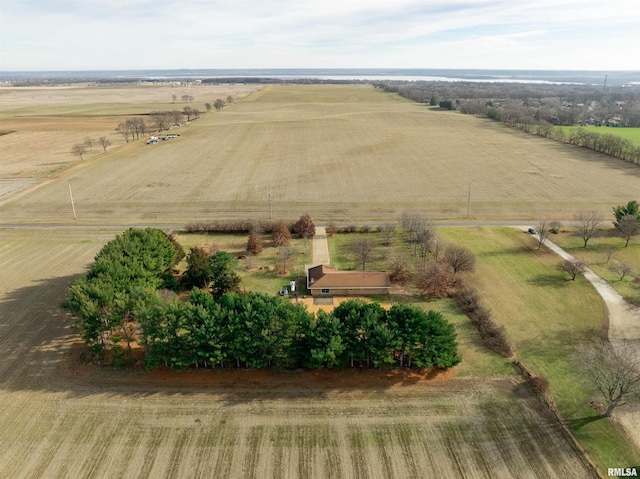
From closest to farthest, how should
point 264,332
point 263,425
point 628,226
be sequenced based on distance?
1. point 263,425
2. point 264,332
3. point 628,226

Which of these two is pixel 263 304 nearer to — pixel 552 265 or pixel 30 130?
pixel 552 265

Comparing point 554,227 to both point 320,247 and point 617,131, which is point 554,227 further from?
point 617,131

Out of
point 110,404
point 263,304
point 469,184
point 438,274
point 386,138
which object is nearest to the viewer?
point 110,404

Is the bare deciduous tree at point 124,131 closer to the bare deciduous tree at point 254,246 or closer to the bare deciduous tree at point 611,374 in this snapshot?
the bare deciduous tree at point 254,246

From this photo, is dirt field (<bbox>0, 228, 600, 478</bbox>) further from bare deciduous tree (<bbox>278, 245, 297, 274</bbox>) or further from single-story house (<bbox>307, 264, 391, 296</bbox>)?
bare deciduous tree (<bbox>278, 245, 297, 274</bbox>)

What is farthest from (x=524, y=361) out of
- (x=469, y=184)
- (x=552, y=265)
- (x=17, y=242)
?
(x=17, y=242)

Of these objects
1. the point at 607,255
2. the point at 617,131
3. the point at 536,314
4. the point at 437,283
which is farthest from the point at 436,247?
the point at 617,131
